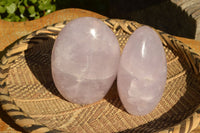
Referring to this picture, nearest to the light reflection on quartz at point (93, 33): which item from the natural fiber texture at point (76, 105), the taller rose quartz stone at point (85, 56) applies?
the taller rose quartz stone at point (85, 56)

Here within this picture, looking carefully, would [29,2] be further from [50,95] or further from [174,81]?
[174,81]

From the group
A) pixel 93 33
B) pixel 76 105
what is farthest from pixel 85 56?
pixel 76 105

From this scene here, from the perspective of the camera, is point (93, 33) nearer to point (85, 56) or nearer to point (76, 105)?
point (85, 56)

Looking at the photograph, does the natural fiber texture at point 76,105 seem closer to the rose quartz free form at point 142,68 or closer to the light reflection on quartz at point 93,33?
the rose quartz free form at point 142,68

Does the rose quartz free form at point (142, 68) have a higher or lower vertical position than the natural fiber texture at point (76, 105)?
higher

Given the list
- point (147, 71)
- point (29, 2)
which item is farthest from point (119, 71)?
point (29, 2)

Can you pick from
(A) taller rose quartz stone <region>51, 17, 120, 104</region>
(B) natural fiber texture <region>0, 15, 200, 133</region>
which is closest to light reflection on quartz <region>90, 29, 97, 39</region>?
(A) taller rose quartz stone <region>51, 17, 120, 104</region>

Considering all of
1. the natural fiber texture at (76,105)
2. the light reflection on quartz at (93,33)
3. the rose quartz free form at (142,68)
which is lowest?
the natural fiber texture at (76,105)
